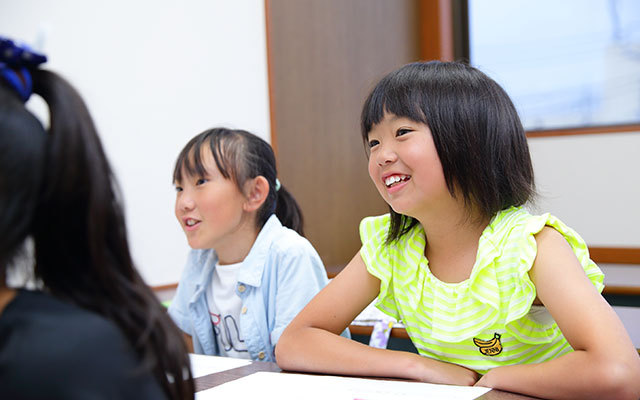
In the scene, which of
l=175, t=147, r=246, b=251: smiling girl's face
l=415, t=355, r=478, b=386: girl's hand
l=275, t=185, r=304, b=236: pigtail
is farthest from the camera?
l=275, t=185, r=304, b=236: pigtail

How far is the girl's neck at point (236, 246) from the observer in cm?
150

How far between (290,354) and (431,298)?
235 mm

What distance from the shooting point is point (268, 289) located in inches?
54.6

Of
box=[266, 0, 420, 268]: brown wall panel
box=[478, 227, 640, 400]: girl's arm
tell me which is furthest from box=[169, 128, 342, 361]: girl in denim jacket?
box=[266, 0, 420, 268]: brown wall panel

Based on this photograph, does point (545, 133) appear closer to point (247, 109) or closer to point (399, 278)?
point (247, 109)

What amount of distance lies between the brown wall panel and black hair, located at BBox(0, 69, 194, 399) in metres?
2.44

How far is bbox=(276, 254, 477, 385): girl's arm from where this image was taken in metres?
0.87

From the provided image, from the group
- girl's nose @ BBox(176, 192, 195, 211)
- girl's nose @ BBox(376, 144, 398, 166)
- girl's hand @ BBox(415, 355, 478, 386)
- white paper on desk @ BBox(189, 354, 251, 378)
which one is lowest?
white paper on desk @ BBox(189, 354, 251, 378)

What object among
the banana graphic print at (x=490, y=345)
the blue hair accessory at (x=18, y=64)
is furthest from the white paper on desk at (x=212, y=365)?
the blue hair accessory at (x=18, y=64)

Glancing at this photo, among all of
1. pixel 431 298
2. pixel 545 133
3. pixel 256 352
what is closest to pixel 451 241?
pixel 431 298

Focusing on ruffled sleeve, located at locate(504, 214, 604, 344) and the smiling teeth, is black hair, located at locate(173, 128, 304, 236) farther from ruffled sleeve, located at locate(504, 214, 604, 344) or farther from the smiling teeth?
ruffled sleeve, located at locate(504, 214, 604, 344)

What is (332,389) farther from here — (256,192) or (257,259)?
(256,192)

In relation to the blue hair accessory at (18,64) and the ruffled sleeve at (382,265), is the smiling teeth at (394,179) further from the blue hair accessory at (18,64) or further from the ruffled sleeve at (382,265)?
the blue hair accessory at (18,64)

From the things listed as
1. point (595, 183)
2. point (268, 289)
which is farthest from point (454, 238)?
point (595, 183)
